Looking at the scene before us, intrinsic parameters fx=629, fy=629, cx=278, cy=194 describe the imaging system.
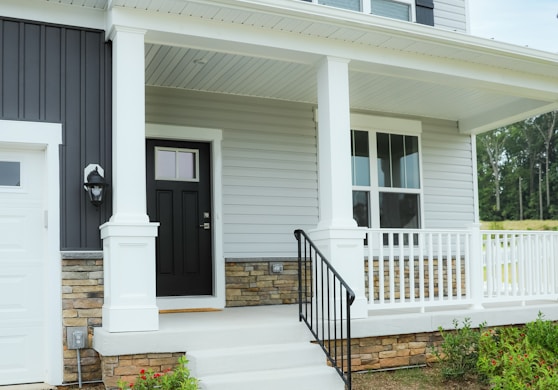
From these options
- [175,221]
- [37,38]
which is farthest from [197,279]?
[37,38]

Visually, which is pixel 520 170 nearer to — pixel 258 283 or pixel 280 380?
pixel 258 283

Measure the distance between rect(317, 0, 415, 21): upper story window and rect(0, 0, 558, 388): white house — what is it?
0.06 ft

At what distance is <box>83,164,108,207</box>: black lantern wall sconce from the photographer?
5.40 meters

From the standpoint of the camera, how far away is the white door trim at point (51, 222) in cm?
537

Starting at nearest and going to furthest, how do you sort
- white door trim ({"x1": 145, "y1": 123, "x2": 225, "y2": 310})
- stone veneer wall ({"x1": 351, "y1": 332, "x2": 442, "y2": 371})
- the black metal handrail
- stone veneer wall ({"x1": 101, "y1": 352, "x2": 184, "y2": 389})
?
stone veneer wall ({"x1": 101, "y1": 352, "x2": 184, "y2": 389}) < the black metal handrail < stone veneer wall ({"x1": 351, "y1": 332, "x2": 442, "y2": 371}) < white door trim ({"x1": 145, "y1": 123, "x2": 225, "y2": 310})

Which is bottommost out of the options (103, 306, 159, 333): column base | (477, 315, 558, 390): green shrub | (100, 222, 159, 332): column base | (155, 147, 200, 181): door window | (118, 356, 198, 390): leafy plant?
(477, 315, 558, 390): green shrub

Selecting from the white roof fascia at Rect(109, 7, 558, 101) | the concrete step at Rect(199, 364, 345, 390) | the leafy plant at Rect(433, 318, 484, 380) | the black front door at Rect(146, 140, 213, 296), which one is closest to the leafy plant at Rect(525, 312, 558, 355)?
the leafy plant at Rect(433, 318, 484, 380)

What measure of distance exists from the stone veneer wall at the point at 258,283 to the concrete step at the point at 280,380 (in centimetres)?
244

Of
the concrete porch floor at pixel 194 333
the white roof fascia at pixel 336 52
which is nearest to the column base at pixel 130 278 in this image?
the concrete porch floor at pixel 194 333

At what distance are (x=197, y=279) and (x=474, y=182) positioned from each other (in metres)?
4.54

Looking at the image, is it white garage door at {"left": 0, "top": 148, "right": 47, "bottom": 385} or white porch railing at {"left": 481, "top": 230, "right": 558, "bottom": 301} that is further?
white porch railing at {"left": 481, "top": 230, "right": 558, "bottom": 301}

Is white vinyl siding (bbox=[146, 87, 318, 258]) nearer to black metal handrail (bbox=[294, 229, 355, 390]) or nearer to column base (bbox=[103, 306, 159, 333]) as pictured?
black metal handrail (bbox=[294, 229, 355, 390])

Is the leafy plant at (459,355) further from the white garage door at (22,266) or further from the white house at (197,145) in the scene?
the white garage door at (22,266)

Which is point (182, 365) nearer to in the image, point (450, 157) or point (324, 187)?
point (324, 187)
